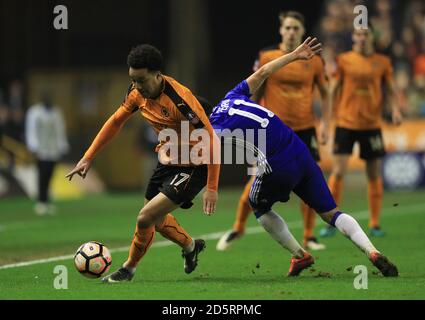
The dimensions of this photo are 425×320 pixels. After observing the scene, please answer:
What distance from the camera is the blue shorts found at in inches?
343

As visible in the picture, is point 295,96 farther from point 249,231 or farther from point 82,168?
point 82,168

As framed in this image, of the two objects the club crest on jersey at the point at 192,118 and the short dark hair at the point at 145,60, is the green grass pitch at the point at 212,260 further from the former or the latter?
the short dark hair at the point at 145,60

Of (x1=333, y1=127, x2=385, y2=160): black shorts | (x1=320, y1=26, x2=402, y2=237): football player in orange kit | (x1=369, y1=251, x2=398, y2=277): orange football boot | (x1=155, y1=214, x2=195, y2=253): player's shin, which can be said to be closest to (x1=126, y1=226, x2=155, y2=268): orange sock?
(x1=155, y1=214, x2=195, y2=253): player's shin

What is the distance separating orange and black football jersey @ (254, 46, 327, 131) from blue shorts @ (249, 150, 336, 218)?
265 centimetres

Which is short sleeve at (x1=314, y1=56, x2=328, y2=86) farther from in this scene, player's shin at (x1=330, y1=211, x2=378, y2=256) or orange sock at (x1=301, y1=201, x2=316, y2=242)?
player's shin at (x1=330, y1=211, x2=378, y2=256)

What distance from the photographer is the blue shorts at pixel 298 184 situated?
872 cm

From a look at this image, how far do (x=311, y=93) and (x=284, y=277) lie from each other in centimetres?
319

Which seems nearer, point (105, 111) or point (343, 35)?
point (343, 35)

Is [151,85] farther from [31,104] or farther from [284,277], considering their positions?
[31,104]

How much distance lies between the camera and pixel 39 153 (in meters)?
19.9

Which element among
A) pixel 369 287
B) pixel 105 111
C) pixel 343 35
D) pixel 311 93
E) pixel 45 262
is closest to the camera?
pixel 369 287

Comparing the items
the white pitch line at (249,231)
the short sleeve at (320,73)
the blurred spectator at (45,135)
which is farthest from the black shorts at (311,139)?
the blurred spectator at (45,135)

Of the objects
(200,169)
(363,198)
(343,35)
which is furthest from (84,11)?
(200,169)

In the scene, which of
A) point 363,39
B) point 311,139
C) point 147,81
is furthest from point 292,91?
point 147,81
